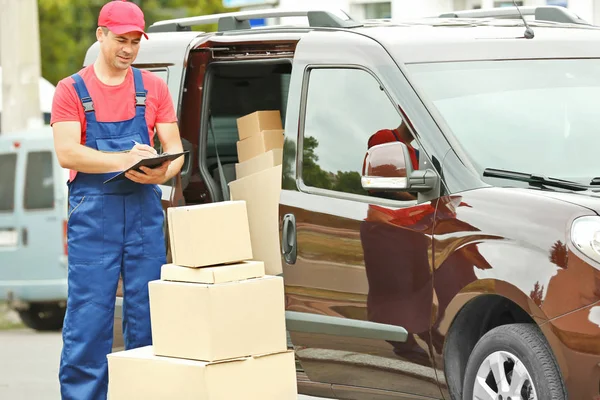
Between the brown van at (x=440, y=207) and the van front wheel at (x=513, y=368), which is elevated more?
the brown van at (x=440, y=207)

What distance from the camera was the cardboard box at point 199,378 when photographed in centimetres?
593

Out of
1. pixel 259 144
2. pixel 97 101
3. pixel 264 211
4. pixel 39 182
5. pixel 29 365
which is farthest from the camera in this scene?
pixel 39 182

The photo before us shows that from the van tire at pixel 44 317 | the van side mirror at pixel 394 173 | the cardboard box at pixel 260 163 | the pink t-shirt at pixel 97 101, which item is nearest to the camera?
the van side mirror at pixel 394 173

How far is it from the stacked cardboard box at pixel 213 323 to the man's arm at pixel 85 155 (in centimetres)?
32

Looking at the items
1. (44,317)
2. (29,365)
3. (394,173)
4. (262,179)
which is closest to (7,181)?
(44,317)

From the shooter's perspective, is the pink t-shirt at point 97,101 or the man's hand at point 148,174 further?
the pink t-shirt at point 97,101

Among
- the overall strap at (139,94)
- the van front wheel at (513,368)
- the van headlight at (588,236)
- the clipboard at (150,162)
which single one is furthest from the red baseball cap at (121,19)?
the van headlight at (588,236)

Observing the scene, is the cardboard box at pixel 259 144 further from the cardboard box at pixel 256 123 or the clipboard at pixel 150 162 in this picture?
the clipboard at pixel 150 162

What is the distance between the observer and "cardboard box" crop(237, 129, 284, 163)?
7254 millimetres

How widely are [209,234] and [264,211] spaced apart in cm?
66

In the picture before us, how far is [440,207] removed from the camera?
5.77 meters

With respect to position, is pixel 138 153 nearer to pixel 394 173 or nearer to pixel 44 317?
pixel 394 173

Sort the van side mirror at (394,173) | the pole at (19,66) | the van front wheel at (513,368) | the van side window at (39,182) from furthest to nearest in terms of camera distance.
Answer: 1. the pole at (19,66)
2. the van side window at (39,182)
3. the van side mirror at (394,173)
4. the van front wheel at (513,368)

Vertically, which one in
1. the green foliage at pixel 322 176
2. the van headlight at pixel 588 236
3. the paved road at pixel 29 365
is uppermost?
the green foliage at pixel 322 176
